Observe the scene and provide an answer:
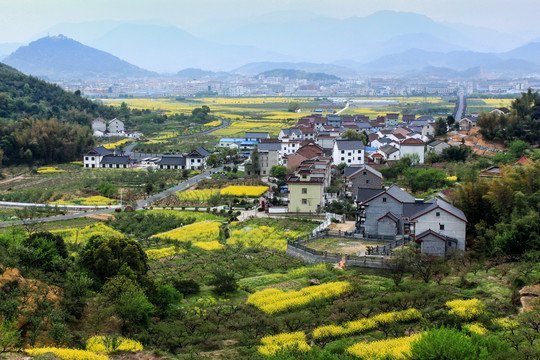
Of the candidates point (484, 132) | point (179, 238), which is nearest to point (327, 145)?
point (484, 132)

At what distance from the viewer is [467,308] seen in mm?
14055

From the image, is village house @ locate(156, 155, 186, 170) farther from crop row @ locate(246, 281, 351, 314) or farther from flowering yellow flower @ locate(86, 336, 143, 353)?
flowering yellow flower @ locate(86, 336, 143, 353)

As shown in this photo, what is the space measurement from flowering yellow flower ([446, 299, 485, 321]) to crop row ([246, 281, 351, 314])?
128 inches

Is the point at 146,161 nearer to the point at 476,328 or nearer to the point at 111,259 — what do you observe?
the point at 111,259

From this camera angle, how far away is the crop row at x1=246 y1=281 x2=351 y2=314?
15742mm

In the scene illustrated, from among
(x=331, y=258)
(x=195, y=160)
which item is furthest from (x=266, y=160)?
(x=331, y=258)

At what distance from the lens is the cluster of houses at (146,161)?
4656 centimetres

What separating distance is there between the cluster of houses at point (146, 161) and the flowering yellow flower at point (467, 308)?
3344 cm

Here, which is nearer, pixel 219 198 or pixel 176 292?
pixel 176 292

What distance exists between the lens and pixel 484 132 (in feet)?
147

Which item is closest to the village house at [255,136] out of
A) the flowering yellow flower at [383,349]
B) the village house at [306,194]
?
the village house at [306,194]

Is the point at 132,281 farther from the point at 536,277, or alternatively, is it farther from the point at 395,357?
the point at 536,277

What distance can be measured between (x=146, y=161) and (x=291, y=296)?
35.7m

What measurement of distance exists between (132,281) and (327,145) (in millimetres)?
37953
